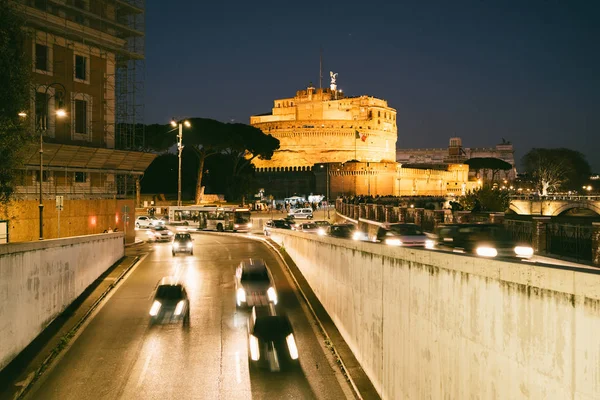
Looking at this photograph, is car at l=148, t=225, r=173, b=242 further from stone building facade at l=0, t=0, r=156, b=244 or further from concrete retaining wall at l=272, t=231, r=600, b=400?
concrete retaining wall at l=272, t=231, r=600, b=400

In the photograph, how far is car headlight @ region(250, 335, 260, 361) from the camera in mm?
14125

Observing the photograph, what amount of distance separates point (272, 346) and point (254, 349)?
463mm

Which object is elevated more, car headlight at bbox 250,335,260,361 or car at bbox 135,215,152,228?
car at bbox 135,215,152,228

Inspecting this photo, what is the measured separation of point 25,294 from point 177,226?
49333mm

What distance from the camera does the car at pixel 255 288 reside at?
19.6m

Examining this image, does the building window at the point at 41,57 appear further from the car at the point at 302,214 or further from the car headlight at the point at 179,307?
the car at the point at 302,214

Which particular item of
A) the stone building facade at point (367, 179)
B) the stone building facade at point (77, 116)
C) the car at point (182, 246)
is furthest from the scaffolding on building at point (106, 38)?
the stone building facade at point (367, 179)

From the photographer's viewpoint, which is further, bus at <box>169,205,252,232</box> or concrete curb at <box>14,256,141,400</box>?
bus at <box>169,205,252,232</box>

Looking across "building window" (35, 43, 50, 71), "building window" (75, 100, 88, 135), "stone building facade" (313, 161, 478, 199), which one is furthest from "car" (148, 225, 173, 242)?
"stone building facade" (313, 161, 478, 199)

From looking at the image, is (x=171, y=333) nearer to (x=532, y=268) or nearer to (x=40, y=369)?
(x=40, y=369)

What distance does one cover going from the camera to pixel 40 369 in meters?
13.8

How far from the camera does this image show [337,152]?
15550 centimetres

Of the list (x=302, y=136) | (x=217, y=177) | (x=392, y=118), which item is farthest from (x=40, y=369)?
(x=392, y=118)

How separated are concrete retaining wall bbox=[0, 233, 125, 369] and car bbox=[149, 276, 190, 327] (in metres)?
3.05
